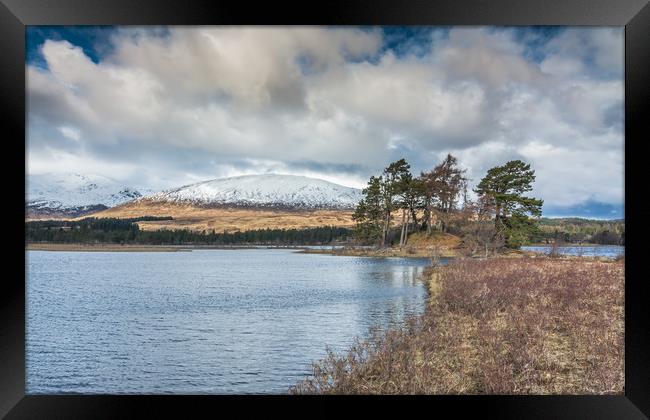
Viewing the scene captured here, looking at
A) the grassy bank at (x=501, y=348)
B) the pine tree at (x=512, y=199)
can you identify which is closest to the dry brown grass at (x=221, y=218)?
the pine tree at (x=512, y=199)

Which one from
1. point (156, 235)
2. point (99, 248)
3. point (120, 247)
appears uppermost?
point (156, 235)

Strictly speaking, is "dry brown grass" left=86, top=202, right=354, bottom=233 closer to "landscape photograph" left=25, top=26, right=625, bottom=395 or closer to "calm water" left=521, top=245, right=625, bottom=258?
"landscape photograph" left=25, top=26, right=625, bottom=395

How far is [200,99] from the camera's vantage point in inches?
2564

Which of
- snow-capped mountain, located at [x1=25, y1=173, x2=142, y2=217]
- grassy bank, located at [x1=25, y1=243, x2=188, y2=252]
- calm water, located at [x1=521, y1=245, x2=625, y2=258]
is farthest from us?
snow-capped mountain, located at [x1=25, y1=173, x2=142, y2=217]

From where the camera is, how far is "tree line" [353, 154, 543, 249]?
932 inches

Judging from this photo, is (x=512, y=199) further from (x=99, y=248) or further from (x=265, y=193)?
(x=265, y=193)

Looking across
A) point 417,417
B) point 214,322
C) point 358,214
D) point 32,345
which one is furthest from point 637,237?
point 358,214

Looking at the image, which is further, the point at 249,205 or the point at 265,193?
the point at 265,193

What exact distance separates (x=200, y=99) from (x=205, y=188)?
46848 millimetres

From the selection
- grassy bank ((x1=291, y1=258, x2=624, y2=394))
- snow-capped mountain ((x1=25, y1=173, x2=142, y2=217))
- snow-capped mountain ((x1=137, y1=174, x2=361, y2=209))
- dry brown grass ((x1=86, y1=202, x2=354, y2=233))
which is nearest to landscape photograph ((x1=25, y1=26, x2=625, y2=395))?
grassy bank ((x1=291, y1=258, x2=624, y2=394))

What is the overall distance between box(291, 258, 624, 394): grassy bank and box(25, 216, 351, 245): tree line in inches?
1372

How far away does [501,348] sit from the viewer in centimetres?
620

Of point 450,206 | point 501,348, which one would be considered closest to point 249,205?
point 450,206
